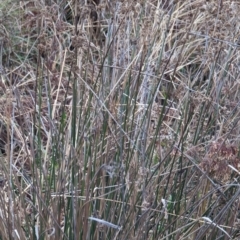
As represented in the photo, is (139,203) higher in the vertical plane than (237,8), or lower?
lower

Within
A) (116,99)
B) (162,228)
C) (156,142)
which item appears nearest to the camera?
(162,228)

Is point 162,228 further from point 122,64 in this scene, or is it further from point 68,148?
point 122,64

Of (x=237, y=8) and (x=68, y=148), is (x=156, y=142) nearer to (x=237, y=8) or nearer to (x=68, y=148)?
(x=68, y=148)

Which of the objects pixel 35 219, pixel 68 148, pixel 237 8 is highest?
pixel 237 8

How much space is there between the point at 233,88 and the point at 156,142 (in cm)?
51

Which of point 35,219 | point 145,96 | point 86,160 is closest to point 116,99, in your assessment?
point 145,96

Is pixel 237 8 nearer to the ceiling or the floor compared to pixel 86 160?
nearer to the ceiling

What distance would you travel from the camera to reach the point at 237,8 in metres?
2.45

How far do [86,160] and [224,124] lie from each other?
48cm

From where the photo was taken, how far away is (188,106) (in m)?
2.24

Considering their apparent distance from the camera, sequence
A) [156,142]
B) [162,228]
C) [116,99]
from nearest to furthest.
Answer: [162,228] → [156,142] → [116,99]

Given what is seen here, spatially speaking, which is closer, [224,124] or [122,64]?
[224,124]

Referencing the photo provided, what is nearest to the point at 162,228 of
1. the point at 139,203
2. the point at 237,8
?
the point at 139,203

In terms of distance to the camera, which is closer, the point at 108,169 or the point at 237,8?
the point at 108,169
